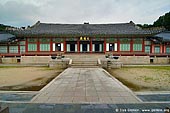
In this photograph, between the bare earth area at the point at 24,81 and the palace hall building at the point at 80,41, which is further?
the palace hall building at the point at 80,41

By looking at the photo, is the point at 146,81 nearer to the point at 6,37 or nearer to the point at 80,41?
the point at 80,41

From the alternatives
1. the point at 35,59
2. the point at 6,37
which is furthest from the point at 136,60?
the point at 6,37

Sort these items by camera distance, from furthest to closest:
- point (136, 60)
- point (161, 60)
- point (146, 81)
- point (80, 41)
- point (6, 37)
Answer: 1. point (6, 37)
2. point (80, 41)
3. point (161, 60)
4. point (136, 60)
5. point (146, 81)

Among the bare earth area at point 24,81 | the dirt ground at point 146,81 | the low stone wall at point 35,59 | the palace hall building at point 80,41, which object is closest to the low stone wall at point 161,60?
the palace hall building at point 80,41

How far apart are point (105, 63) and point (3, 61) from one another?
57.6 feet

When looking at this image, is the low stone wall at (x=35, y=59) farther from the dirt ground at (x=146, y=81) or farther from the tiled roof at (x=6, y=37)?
the dirt ground at (x=146, y=81)

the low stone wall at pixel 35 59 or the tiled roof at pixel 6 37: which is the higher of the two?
the tiled roof at pixel 6 37

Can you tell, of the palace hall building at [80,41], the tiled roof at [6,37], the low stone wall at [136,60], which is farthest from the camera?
the tiled roof at [6,37]

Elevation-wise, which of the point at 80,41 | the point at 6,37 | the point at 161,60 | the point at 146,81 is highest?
the point at 6,37

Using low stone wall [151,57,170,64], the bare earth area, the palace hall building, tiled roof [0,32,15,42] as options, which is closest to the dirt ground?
the bare earth area

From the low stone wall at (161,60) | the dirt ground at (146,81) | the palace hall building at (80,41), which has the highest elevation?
the palace hall building at (80,41)

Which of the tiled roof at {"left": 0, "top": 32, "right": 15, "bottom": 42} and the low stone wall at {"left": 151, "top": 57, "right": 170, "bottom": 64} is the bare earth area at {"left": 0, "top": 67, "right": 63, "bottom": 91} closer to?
the tiled roof at {"left": 0, "top": 32, "right": 15, "bottom": 42}

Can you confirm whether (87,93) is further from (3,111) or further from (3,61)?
(3,61)

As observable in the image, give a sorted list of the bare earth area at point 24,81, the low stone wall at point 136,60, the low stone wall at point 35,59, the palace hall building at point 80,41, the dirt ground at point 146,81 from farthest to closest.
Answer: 1. the palace hall building at point 80,41
2. the low stone wall at point 35,59
3. the low stone wall at point 136,60
4. the bare earth area at point 24,81
5. the dirt ground at point 146,81
